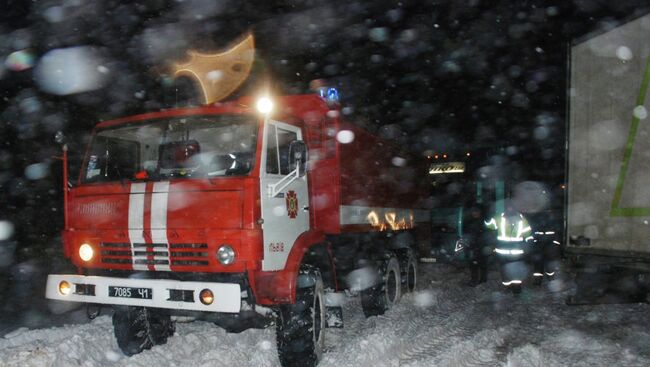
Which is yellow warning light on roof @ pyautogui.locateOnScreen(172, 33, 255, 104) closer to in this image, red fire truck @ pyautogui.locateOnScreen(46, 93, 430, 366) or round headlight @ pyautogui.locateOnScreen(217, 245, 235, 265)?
red fire truck @ pyautogui.locateOnScreen(46, 93, 430, 366)

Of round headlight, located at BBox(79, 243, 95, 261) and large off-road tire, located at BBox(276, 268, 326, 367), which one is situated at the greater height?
round headlight, located at BBox(79, 243, 95, 261)

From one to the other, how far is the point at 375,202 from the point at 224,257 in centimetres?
393

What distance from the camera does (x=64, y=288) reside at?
5.55m

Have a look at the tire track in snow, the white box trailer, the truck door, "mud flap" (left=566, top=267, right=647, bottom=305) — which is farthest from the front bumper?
"mud flap" (left=566, top=267, right=647, bottom=305)

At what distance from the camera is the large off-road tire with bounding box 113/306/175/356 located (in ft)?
19.9

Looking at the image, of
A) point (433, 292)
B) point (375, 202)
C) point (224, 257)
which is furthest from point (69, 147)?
point (433, 292)

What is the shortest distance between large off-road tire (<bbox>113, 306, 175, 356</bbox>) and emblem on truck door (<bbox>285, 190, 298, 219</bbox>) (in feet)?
5.69

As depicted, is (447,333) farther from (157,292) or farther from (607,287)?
(157,292)

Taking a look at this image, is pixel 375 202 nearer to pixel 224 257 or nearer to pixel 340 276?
Answer: pixel 340 276

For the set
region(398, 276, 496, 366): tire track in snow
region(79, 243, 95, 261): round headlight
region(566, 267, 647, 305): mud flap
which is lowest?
region(398, 276, 496, 366): tire track in snow

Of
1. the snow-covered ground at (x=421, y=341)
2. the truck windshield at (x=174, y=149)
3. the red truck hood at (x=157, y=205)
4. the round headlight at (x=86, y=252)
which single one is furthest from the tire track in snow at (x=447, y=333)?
the round headlight at (x=86, y=252)

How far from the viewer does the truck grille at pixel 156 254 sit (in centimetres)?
514

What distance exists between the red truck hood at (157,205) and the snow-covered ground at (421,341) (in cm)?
136

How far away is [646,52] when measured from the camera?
5.71 m
